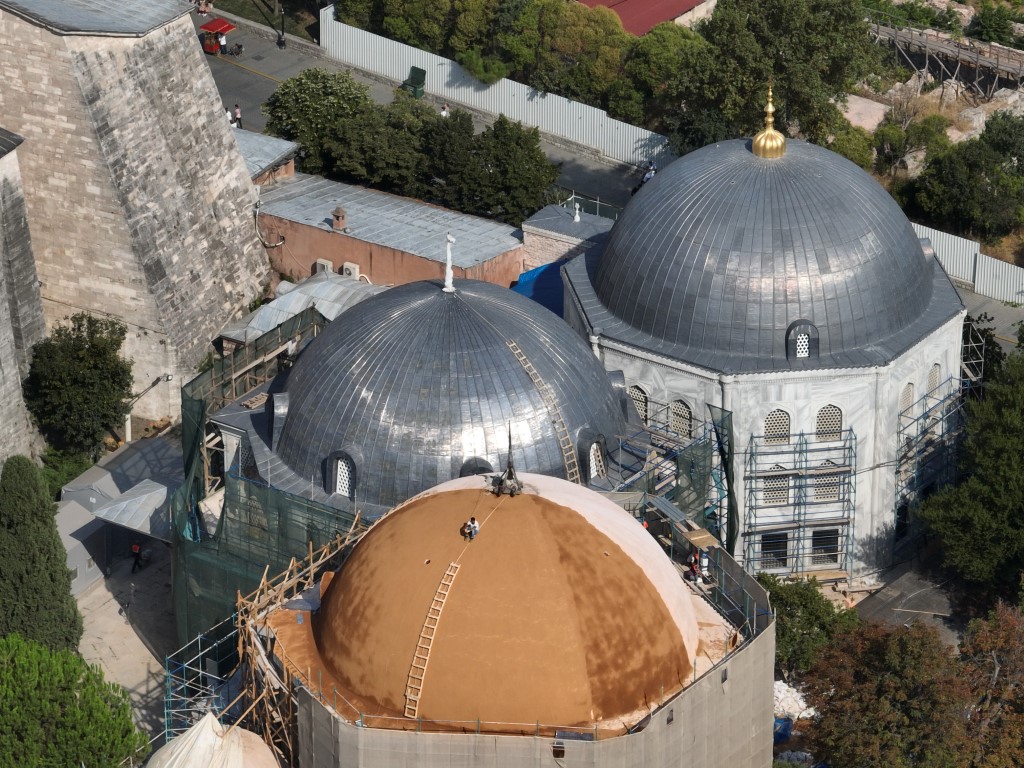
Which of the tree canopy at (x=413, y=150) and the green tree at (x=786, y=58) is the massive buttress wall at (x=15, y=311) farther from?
the green tree at (x=786, y=58)

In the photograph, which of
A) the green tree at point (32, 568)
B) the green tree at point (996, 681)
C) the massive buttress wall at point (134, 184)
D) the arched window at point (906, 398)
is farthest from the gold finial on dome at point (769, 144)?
the green tree at point (32, 568)

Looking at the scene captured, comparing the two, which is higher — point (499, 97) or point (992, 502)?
point (499, 97)

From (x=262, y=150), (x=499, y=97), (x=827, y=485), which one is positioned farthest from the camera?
(x=499, y=97)

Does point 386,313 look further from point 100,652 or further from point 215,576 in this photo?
point 100,652

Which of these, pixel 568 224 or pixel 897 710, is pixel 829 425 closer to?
pixel 897 710

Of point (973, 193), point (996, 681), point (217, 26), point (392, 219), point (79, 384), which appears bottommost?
point (996, 681)

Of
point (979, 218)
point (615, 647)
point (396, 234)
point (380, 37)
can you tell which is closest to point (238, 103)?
point (380, 37)

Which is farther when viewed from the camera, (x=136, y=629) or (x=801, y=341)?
(x=136, y=629)

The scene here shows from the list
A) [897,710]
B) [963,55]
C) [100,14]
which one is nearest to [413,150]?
[100,14]
